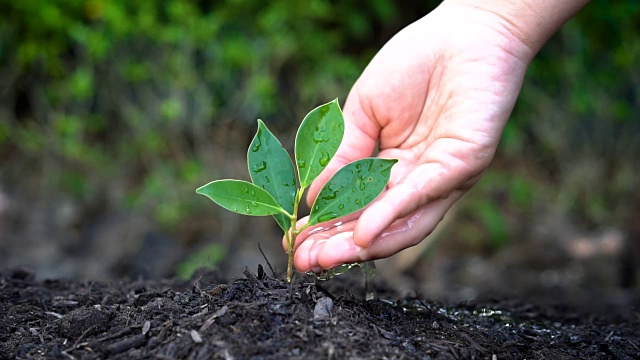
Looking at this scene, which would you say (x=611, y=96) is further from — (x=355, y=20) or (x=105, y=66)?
(x=105, y=66)

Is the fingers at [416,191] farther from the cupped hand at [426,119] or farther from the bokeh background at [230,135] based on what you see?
the bokeh background at [230,135]

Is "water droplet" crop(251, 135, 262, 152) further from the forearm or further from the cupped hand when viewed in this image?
the forearm

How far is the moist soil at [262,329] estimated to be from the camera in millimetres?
1222

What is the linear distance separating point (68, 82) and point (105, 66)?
0.30m

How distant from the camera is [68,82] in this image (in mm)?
4621

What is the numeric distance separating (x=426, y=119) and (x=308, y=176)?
23.4 inches

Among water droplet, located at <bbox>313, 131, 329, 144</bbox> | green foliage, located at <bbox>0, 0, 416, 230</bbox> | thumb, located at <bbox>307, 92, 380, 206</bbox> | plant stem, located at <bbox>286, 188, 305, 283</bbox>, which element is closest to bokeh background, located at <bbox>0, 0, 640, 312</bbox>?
green foliage, located at <bbox>0, 0, 416, 230</bbox>

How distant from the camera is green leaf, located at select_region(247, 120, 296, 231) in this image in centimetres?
148

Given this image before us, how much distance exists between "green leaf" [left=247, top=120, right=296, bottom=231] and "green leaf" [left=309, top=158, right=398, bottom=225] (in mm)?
70

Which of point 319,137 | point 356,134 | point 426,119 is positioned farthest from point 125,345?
point 426,119

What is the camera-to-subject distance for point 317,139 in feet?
4.86

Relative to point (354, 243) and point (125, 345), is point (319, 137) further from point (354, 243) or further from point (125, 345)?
point (125, 345)

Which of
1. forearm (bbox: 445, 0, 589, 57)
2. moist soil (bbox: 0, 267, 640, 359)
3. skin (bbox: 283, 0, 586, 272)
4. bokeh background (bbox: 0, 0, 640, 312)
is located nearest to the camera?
moist soil (bbox: 0, 267, 640, 359)

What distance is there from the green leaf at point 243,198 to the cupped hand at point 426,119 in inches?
7.9
